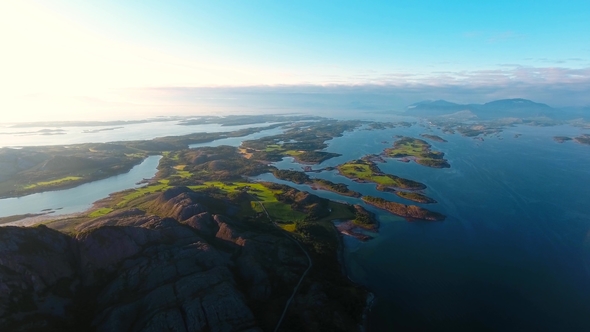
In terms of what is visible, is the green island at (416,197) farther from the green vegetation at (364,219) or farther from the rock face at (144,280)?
the rock face at (144,280)

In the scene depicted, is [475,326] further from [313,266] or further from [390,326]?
[313,266]

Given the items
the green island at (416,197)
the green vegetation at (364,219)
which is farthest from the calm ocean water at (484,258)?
the green vegetation at (364,219)

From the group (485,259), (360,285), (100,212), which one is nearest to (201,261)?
(360,285)

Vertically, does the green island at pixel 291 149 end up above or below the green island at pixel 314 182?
above

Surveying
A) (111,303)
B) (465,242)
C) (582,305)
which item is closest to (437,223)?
(465,242)

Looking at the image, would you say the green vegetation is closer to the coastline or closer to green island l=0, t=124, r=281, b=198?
the coastline

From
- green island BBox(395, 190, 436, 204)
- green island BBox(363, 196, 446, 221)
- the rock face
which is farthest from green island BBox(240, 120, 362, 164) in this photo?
the rock face
